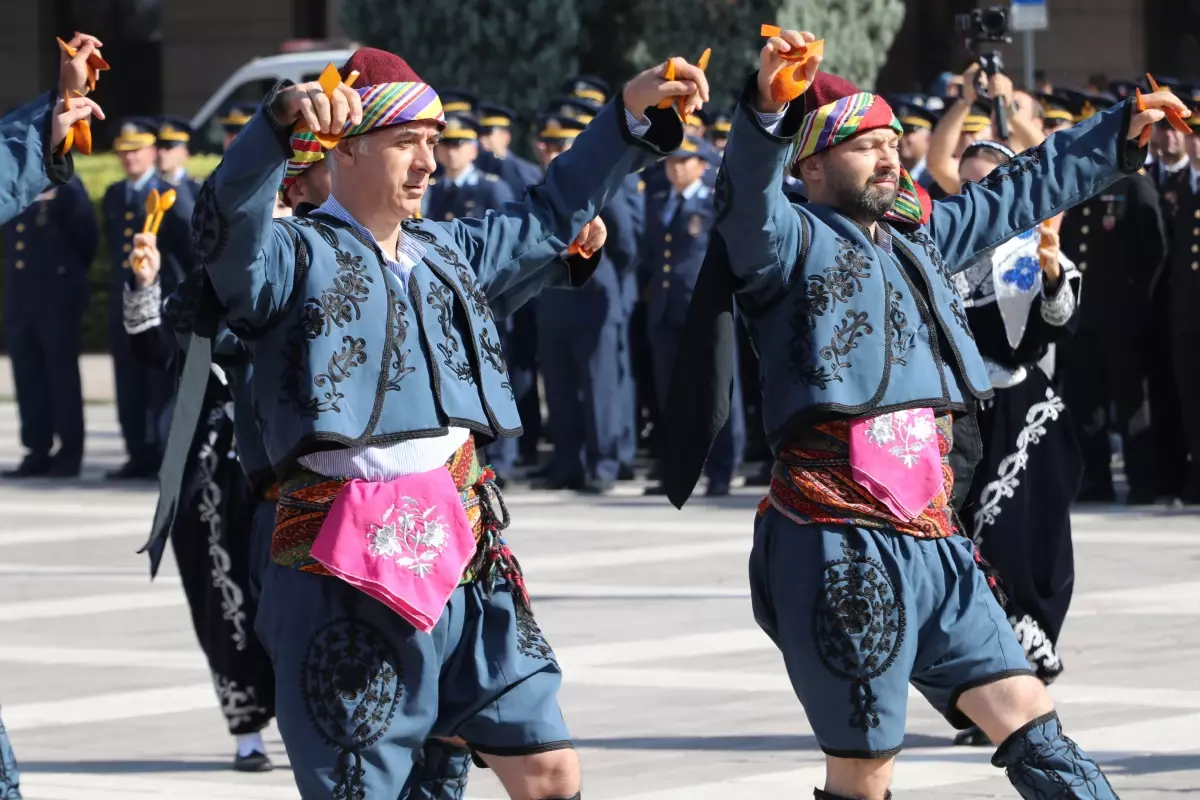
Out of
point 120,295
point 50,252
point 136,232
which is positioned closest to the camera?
point 136,232

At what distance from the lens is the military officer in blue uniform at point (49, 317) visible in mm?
16906

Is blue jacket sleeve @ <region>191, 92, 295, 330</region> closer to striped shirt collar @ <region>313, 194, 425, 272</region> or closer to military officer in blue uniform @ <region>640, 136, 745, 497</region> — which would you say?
striped shirt collar @ <region>313, 194, 425, 272</region>

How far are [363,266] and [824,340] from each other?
3.55ft

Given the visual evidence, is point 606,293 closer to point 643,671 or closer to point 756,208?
point 643,671

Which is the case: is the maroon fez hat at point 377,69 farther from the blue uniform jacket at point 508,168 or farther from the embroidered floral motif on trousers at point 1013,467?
Answer: the blue uniform jacket at point 508,168

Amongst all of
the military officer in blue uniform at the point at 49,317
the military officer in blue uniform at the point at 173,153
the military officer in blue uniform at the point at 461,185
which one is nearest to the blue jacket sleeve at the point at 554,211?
the military officer in blue uniform at the point at 461,185

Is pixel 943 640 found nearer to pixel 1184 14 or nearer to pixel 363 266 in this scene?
pixel 363 266

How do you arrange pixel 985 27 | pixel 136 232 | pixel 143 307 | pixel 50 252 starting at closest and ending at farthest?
pixel 143 307 → pixel 985 27 → pixel 136 232 → pixel 50 252

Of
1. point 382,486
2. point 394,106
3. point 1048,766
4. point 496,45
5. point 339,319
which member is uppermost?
point 394,106

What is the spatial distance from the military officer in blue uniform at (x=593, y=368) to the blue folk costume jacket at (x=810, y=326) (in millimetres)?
9590

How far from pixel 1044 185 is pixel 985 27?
305 cm

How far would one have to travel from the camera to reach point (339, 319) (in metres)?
4.98

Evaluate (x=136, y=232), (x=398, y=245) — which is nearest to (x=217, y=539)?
(x=398, y=245)

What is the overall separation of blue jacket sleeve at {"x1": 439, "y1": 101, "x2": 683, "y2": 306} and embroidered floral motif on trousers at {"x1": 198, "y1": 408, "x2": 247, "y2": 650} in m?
2.36
